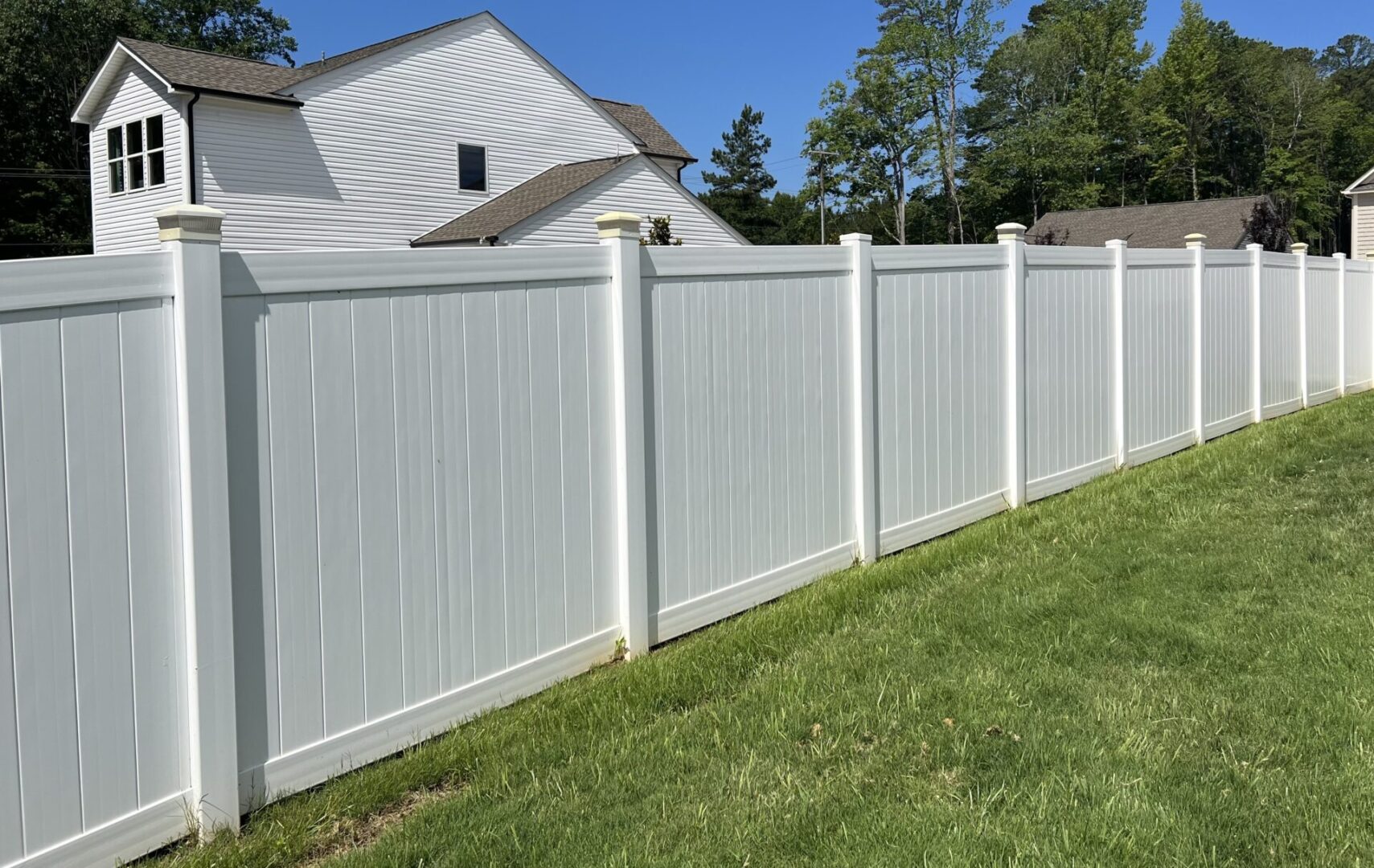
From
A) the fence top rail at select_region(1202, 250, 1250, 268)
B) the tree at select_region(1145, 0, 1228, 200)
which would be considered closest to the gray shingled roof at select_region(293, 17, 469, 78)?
the fence top rail at select_region(1202, 250, 1250, 268)

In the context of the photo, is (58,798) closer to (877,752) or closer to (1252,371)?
(877,752)

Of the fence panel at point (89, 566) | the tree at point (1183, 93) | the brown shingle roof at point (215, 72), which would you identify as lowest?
the fence panel at point (89, 566)

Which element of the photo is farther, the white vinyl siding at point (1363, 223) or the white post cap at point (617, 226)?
the white vinyl siding at point (1363, 223)

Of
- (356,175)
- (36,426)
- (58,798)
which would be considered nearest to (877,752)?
Result: (58,798)

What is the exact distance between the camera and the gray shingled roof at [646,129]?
92.6 ft

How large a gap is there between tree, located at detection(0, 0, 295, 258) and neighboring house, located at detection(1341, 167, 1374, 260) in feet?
138

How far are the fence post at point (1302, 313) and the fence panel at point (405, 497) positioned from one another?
35.8ft

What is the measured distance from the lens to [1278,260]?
12.1 meters

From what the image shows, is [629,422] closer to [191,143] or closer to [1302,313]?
[1302,313]

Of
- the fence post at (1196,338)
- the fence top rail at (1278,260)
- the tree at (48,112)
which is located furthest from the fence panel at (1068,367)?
the tree at (48,112)

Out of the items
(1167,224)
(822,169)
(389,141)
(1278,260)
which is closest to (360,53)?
(389,141)

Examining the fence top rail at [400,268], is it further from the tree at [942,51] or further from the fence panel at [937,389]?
the tree at [942,51]

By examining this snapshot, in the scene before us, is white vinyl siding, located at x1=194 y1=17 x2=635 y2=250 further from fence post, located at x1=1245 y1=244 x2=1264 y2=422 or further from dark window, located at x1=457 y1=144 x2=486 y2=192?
fence post, located at x1=1245 y1=244 x2=1264 y2=422

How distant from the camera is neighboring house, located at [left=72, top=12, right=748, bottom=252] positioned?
67.2 feet
